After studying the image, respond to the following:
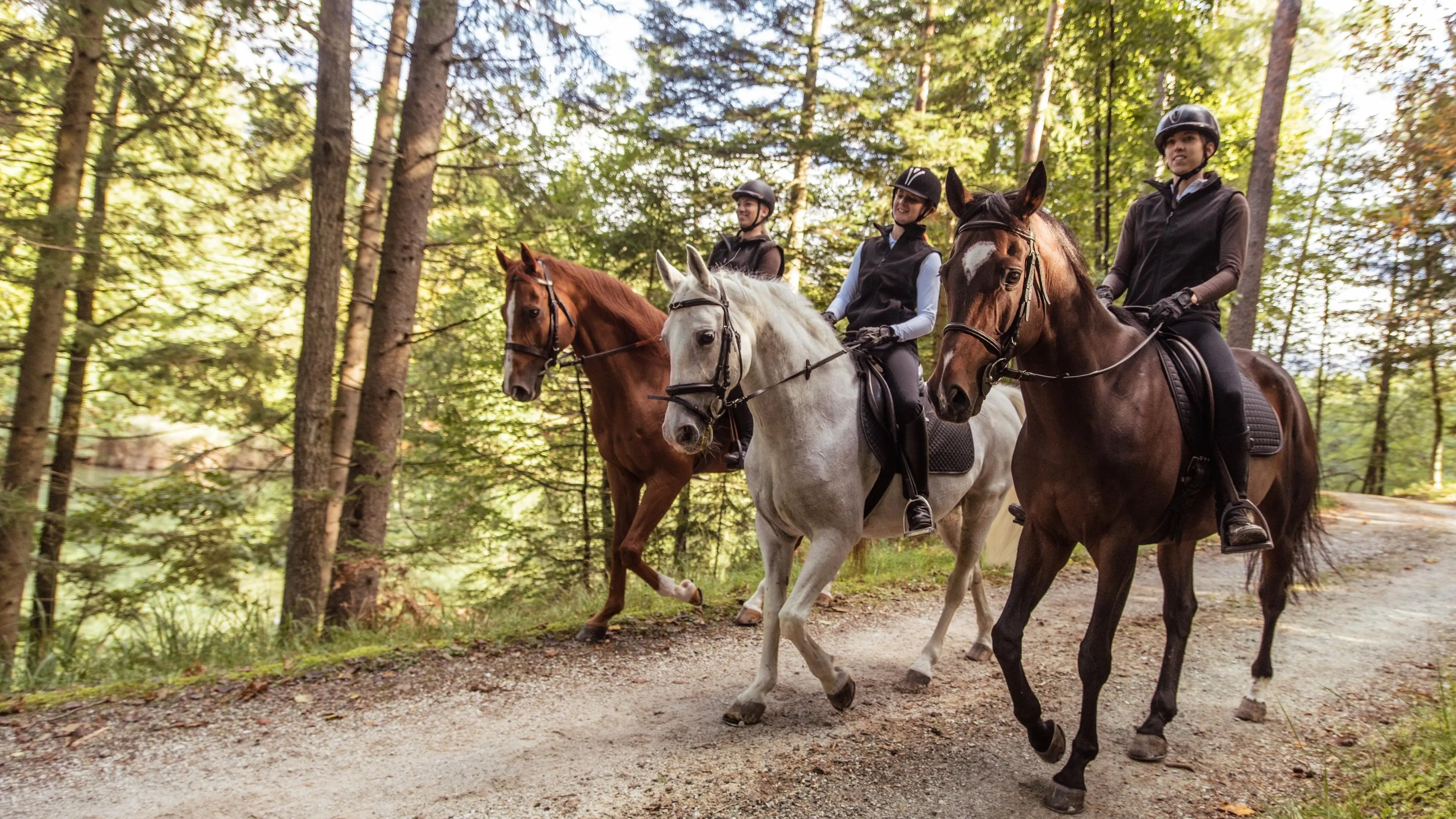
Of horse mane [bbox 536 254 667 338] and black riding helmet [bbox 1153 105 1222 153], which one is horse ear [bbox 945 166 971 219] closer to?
black riding helmet [bbox 1153 105 1222 153]

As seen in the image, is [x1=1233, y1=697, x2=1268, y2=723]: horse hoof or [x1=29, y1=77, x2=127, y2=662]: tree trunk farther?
[x1=29, y1=77, x2=127, y2=662]: tree trunk

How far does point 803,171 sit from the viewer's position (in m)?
13.0

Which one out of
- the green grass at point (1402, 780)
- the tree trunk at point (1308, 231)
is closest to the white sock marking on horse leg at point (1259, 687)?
the green grass at point (1402, 780)

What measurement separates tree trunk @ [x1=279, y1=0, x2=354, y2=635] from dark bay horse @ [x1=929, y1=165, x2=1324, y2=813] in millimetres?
6411

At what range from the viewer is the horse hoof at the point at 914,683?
16.6ft

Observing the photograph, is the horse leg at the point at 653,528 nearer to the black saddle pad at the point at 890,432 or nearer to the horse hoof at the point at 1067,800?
the black saddle pad at the point at 890,432

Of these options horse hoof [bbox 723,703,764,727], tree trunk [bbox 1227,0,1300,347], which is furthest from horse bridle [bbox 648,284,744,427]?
tree trunk [bbox 1227,0,1300,347]

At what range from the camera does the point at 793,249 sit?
12.3 metres

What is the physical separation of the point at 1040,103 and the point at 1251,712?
11.2 m

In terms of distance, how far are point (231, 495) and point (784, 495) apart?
6.42 m

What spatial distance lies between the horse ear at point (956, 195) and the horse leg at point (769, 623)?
2.07 m

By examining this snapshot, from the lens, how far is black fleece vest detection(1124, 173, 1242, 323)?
4355mm

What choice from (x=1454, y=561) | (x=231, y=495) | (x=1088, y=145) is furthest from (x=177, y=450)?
(x=1454, y=561)

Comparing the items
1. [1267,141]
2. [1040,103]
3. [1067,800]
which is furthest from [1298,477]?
[1040,103]
